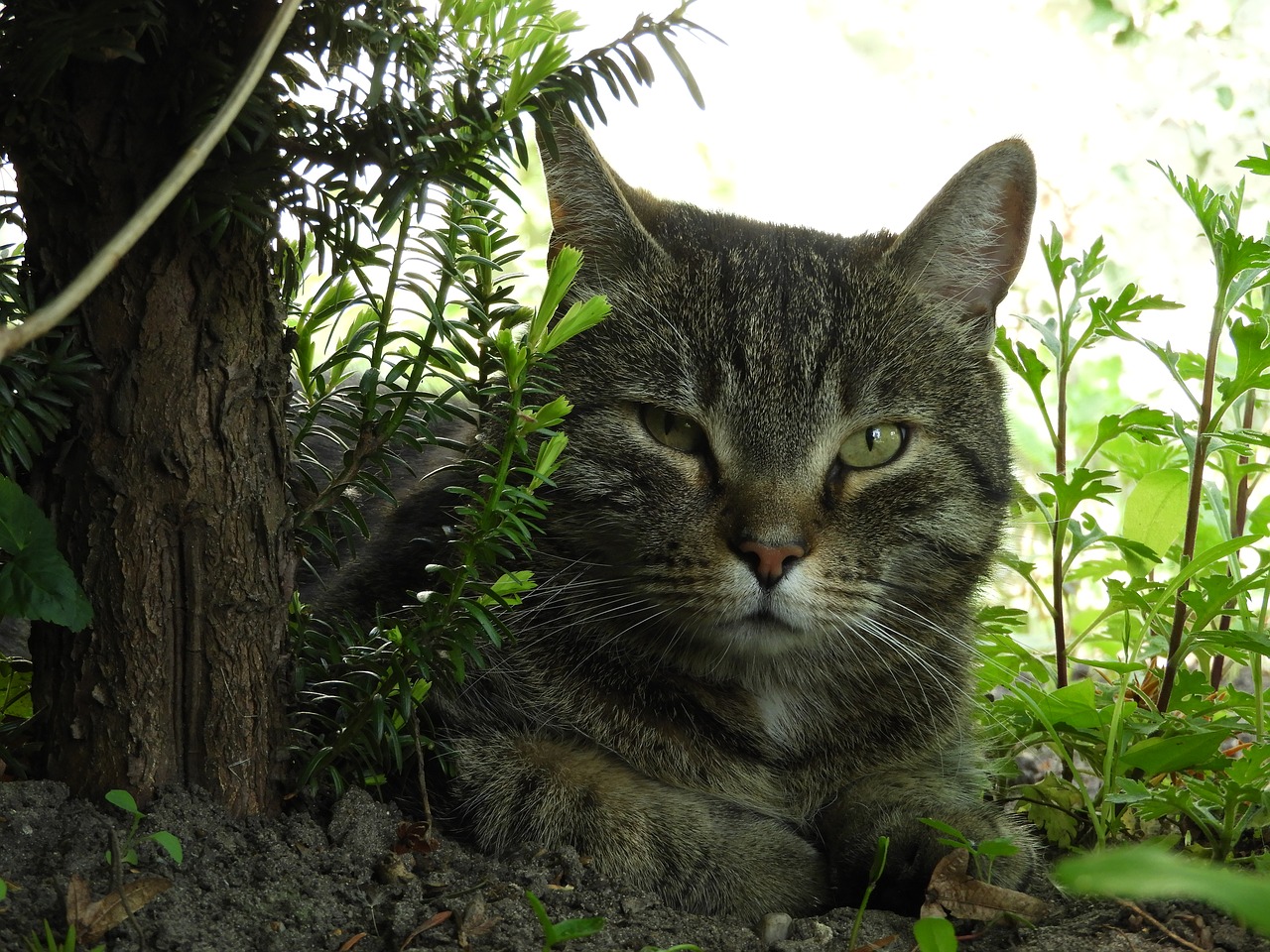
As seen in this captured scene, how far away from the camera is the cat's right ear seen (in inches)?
79.0

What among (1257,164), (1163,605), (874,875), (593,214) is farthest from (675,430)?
(1257,164)

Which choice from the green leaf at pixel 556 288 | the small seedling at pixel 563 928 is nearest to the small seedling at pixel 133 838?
the small seedling at pixel 563 928

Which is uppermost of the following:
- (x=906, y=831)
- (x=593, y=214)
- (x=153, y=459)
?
(x=593, y=214)

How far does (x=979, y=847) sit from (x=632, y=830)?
52 cm

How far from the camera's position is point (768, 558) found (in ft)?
5.78

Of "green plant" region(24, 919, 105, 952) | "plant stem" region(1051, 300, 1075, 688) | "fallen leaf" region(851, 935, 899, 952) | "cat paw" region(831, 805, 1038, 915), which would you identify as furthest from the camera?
"plant stem" region(1051, 300, 1075, 688)

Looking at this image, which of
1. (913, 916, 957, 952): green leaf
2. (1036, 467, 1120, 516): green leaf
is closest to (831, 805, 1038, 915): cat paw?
(913, 916, 957, 952): green leaf

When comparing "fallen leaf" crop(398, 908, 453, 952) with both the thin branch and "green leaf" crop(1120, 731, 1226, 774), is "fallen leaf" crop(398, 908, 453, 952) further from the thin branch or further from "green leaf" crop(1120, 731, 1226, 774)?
"green leaf" crop(1120, 731, 1226, 774)

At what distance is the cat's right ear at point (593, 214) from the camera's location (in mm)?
2006

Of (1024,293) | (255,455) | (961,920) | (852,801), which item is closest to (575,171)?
(255,455)

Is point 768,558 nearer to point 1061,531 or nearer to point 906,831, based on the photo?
point 906,831

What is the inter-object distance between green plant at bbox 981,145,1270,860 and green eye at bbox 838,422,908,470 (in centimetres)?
A: 29

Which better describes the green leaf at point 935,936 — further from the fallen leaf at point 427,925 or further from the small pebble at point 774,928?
the fallen leaf at point 427,925

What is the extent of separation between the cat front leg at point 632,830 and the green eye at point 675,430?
0.56 meters
